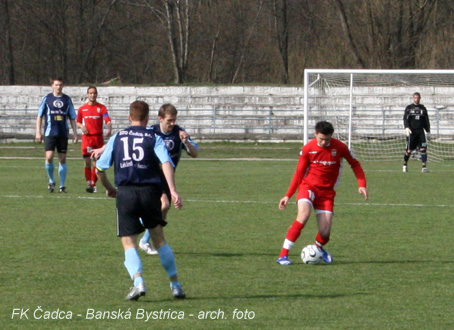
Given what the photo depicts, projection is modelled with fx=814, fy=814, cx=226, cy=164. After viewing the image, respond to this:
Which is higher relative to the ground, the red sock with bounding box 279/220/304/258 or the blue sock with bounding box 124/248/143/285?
the blue sock with bounding box 124/248/143/285

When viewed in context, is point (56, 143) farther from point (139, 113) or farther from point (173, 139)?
point (139, 113)

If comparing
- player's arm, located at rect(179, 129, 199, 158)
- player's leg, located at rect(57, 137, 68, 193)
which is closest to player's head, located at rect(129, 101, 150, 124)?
player's arm, located at rect(179, 129, 199, 158)

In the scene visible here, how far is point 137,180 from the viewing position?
Result: 6.55 m

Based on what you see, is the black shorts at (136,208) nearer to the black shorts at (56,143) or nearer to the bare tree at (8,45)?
the black shorts at (56,143)

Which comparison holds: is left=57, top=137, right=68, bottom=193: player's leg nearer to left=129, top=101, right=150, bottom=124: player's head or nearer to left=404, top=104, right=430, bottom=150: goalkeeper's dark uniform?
left=129, top=101, right=150, bottom=124: player's head

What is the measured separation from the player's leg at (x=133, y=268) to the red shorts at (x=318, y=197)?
8.11 feet

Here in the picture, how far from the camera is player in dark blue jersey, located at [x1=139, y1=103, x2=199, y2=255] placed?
8.14 m

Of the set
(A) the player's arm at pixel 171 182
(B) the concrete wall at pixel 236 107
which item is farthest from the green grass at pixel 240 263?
(B) the concrete wall at pixel 236 107

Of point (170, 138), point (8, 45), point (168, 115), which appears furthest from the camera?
point (8, 45)

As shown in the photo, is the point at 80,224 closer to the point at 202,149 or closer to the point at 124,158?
the point at 124,158

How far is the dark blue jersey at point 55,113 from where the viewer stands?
49.5 ft

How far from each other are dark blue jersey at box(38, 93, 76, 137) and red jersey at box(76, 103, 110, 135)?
0.46m

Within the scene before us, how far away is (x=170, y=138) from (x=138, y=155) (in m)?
2.27

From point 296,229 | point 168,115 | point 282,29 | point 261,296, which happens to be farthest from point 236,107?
point 261,296
